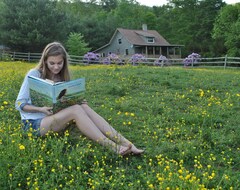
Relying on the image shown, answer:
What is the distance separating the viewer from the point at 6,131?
14.7 feet

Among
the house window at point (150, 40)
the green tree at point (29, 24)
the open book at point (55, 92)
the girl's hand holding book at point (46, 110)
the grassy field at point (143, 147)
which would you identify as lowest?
the grassy field at point (143, 147)

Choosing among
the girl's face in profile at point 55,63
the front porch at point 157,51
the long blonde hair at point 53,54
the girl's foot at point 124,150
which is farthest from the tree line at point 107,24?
the girl's foot at point 124,150

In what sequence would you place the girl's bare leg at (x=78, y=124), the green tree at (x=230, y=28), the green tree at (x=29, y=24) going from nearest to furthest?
the girl's bare leg at (x=78, y=124) < the green tree at (x=29, y=24) < the green tree at (x=230, y=28)

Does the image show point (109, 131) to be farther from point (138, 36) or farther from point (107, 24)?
point (107, 24)

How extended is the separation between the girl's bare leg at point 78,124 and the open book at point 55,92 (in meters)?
0.11

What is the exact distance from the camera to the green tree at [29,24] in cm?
2981

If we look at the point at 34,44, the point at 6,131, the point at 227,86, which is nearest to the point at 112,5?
the point at 34,44

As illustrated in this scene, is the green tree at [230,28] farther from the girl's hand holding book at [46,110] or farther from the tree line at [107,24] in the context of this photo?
the girl's hand holding book at [46,110]

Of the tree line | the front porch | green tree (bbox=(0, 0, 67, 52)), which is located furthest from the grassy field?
the front porch

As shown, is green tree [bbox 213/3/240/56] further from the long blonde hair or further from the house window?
the long blonde hair

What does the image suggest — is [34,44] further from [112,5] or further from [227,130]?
[112,5]

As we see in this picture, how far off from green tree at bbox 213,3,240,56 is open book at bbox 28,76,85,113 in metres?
36.1

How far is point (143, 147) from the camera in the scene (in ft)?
14.7

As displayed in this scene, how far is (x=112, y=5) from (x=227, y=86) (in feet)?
214
